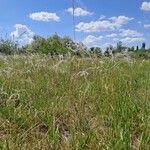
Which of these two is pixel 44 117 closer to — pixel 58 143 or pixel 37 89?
pixel 58 143

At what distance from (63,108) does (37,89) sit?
0.77 metres

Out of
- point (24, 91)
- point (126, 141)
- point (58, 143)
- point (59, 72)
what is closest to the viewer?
point (126, 141)

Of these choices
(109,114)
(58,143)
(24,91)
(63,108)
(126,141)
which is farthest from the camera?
(24,91)

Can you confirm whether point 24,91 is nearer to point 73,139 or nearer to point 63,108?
point 63,108

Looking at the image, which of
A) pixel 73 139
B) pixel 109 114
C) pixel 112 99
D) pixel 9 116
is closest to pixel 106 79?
pixel 112 99

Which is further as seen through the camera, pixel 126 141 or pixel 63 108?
pixel 63 108

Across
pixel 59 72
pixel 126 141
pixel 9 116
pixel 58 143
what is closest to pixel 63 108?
pixel 9 116

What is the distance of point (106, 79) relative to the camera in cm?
463

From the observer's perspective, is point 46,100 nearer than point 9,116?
No

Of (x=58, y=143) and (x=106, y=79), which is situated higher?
(x=106, y=79)

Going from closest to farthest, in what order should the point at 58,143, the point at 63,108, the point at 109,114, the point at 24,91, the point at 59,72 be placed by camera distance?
the point at 58,143, the point at 109,114, the point at 63,108, the point at 24,91, the point at 59,72

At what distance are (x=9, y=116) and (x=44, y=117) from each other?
32 centimetres

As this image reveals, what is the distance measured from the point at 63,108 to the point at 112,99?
504 mm

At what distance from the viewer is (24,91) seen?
14.3 ft
